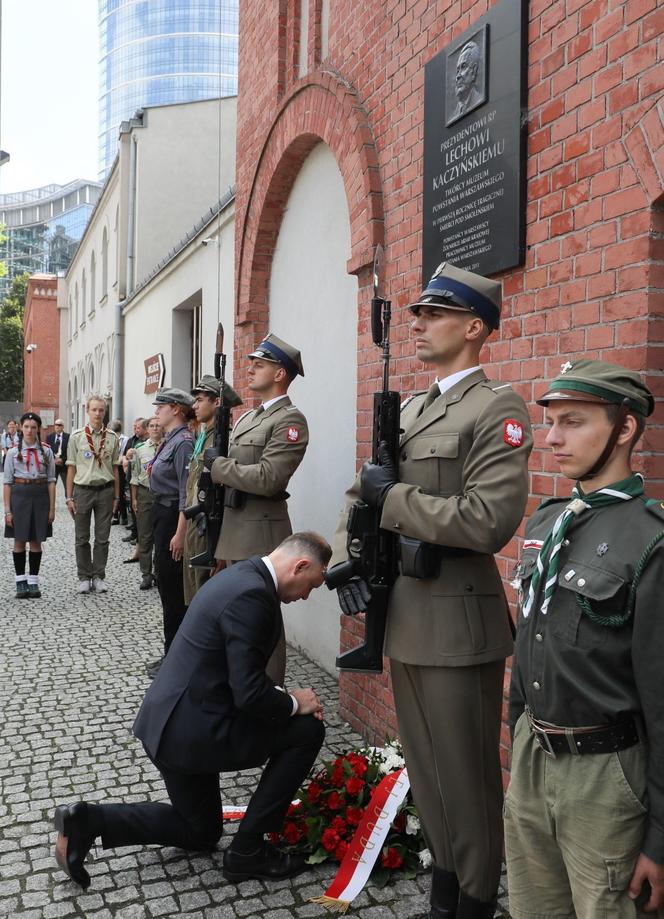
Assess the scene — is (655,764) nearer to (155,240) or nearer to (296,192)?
(296,192)

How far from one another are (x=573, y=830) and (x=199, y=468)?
3.91 meters

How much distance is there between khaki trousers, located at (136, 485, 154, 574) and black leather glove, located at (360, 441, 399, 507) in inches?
267

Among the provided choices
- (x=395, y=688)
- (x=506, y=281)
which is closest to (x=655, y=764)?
(x=395, y=688)

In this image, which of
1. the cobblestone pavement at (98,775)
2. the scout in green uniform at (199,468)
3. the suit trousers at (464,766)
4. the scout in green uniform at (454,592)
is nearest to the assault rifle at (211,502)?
the scout in green uniform at (199,468)

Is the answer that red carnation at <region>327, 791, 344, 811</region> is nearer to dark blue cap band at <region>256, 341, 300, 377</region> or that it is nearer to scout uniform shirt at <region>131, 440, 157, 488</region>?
dark blue cap band at <region>256, 341, 300, 377</region>

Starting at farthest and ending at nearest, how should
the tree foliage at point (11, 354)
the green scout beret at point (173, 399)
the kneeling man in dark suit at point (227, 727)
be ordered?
the tree foliage at point (11, 354)
the green scout beret at point (173, 399)
the kneeling man in dark suit at point (227, 727)

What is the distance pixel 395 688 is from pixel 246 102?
6.01 m

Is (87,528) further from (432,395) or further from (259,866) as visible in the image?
(432,395)

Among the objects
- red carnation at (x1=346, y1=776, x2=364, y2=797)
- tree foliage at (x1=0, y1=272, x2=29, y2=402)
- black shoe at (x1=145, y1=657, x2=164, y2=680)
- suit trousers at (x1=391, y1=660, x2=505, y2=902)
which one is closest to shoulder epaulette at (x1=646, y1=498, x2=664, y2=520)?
suit trousers at (x1=391, y1=660, x2=505, y2=902)

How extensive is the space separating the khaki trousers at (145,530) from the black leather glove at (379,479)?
6.79 metres

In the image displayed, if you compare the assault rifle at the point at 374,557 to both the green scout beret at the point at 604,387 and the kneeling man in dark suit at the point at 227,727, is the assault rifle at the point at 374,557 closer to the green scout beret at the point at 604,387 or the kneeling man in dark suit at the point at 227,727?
the kneeling man in dark suit at the point at 227,727

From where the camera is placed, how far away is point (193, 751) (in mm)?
2916

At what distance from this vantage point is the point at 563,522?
1.91m

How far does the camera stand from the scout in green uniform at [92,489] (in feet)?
28.2
